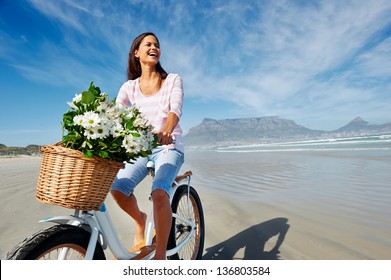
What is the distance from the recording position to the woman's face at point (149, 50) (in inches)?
115

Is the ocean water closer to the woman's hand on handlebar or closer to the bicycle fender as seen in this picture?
the woman's hand on handlebar

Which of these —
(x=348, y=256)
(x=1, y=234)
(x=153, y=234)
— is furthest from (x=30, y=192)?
(x=348, y=256)

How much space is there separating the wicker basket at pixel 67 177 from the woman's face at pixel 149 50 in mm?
1589

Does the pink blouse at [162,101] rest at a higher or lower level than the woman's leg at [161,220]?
higher

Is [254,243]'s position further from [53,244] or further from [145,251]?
[53,244]

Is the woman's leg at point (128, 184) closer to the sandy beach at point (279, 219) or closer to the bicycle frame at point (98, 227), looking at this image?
the bicycle frame at point (98, 227)

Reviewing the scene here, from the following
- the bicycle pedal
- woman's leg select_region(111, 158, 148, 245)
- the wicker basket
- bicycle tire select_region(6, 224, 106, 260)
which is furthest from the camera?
woman's leg select_region(111, 158, 148, 245)

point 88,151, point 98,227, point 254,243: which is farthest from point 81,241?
point 254,243

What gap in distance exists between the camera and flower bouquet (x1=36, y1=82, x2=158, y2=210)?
Result: 63.3 inches

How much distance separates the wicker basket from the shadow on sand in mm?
2248

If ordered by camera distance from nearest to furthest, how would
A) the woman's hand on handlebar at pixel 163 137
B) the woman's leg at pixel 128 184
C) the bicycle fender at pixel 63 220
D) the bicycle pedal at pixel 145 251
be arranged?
the bicycle fender at pixel 63 220 → the woman's hand on handlebar at pixel 163 137 → the bicycle pedal at pixel 145 251 → the woman's leg at pixel 128 184

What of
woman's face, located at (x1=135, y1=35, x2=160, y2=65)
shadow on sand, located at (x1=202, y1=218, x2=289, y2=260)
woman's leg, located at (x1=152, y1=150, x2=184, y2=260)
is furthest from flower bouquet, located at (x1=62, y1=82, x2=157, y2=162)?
shadow on sand, located at (x1=202, y1=218, x2=289, y2=260)

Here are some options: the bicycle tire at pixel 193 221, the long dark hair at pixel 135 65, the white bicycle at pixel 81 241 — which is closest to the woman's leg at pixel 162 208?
the white bicycle at pixel 81 241
